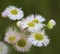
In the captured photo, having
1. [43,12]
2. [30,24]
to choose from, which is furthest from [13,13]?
[43,12]

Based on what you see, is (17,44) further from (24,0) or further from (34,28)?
(24,0)

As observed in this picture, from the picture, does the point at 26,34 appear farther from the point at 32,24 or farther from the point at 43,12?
the point at 43,12

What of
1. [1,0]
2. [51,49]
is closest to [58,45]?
[51,49]

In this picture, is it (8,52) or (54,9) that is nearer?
(8,52)

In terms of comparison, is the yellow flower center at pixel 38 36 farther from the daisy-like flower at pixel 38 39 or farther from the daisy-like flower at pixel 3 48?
the daisy-like flower at pixel 3 48

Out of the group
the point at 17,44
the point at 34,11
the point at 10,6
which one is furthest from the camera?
the point at 34,11

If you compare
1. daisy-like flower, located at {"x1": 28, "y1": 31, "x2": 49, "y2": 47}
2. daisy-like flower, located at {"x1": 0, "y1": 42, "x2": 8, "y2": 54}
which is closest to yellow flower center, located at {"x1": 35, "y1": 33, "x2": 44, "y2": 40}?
daisy-like flower, located at {"x1": 28, "y1": 31, "x2": 49, "y2": 47}

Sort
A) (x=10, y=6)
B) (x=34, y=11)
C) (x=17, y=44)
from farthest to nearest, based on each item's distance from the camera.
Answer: (x=34, y=11)
(x=10, y=6)
(x=17, y=44)
